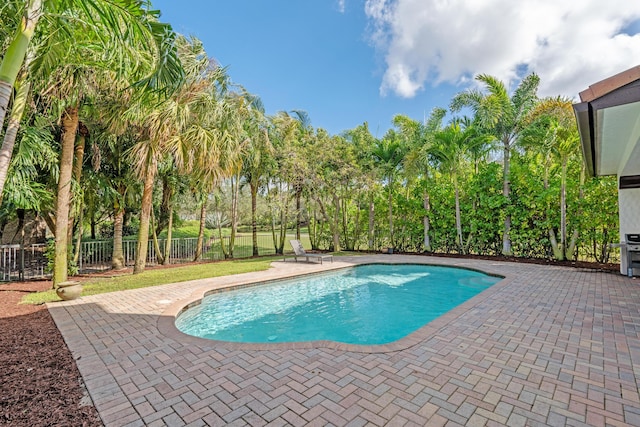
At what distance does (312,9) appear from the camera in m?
11.5

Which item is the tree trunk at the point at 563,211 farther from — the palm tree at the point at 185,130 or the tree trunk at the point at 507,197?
the palm tree at the point at 185,130

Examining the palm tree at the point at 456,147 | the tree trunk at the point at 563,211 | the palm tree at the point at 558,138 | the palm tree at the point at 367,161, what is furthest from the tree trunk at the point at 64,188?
the tree trunk at the point at 563,211

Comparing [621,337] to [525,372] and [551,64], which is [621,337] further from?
[551,64]

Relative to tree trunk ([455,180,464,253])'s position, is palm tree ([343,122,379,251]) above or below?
above

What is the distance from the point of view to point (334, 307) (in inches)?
296

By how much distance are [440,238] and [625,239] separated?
22.5 ft

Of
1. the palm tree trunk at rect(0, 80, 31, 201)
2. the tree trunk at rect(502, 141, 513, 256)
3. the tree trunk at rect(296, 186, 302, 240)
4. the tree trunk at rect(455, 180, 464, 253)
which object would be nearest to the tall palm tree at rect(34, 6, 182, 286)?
the palm tree trunk at rect(0, 80, 31, 201)

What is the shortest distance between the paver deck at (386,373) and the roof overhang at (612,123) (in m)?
3.07

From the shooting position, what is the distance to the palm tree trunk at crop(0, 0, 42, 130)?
242 cm

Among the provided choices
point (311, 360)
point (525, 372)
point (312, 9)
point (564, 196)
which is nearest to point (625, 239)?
point (564, 196)

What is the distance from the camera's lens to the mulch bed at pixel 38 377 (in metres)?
2.53

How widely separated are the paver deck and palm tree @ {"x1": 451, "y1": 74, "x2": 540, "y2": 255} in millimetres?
8233

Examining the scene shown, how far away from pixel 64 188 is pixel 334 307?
744cm

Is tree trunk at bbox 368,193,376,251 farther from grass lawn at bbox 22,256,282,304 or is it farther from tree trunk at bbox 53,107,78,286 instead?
tree trunk at bbox 53,107,78,286
